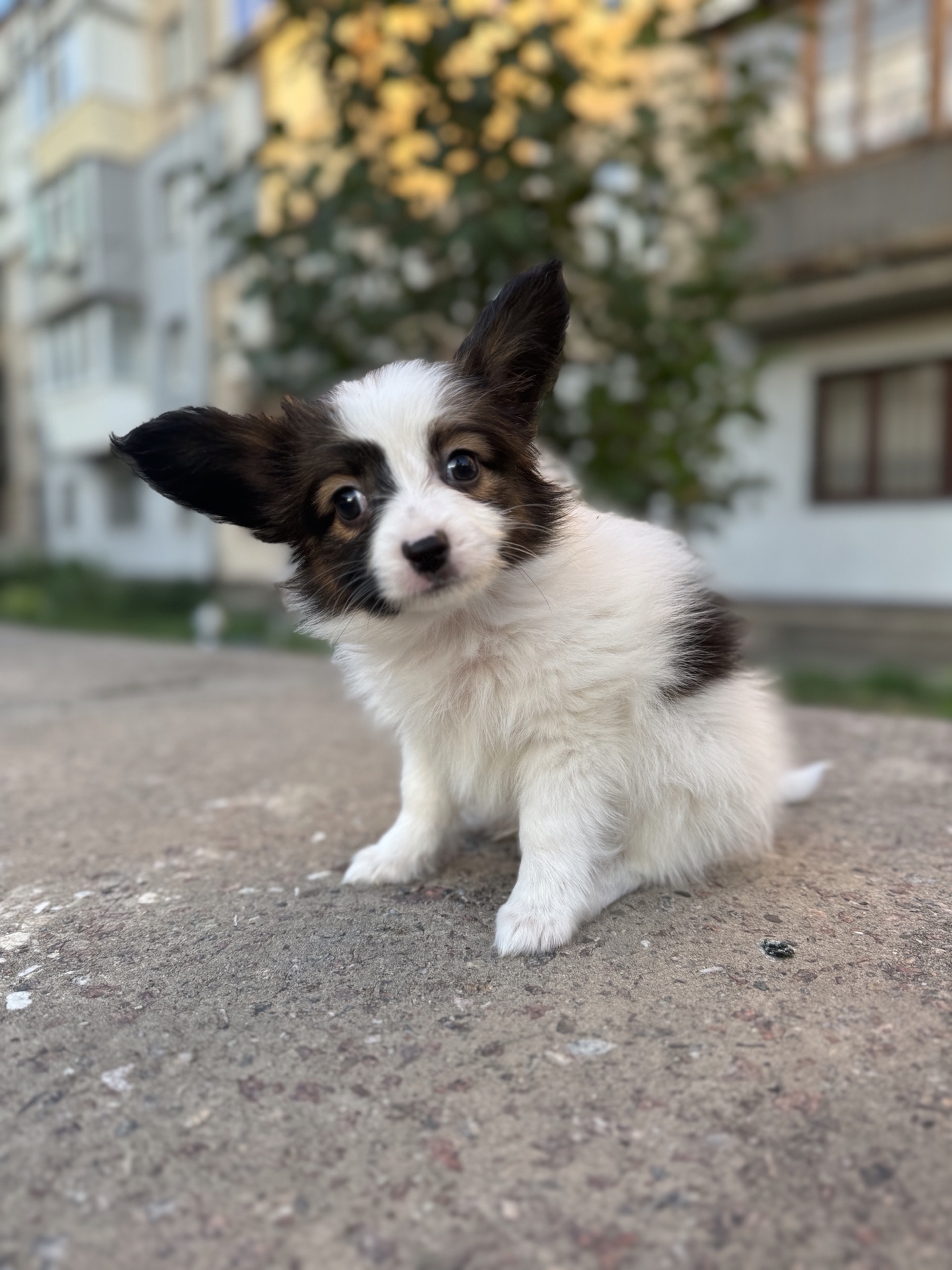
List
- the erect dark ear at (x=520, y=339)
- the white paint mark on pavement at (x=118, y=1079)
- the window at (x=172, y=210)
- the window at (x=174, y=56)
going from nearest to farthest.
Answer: the white paint mark on pavement at (x=118, y=1079) → the erect dark ear at (x=520, y=339) → the window at (x=174, y=56) → the window at (x=172, y=210)

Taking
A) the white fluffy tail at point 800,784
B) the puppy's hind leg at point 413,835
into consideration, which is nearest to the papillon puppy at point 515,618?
the puppy's hind leg at point 413,835

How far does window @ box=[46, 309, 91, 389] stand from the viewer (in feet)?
63.4

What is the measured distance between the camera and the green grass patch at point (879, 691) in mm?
6625

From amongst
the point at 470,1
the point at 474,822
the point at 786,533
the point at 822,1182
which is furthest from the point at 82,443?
the point at 822,1182

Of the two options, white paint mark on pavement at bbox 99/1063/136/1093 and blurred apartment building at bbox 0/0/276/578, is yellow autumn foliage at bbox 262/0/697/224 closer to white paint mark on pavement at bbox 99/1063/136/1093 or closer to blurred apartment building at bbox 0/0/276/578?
white paint mark on pavement at bbox 99/1063/136/1093

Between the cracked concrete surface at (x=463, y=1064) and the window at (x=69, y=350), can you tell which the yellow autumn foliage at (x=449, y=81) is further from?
the window at (x=69, y=350)

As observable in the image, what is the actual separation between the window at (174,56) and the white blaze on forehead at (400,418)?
59.5 feet

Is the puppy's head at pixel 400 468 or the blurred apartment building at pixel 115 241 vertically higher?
the blurred apartment building at pixel 115 241

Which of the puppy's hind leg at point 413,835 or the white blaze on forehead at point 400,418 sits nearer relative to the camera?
the white blaze on forehead at point 400,418

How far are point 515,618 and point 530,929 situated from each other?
0.64 m

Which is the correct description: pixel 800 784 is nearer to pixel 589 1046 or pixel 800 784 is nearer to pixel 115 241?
pixel 589 1046

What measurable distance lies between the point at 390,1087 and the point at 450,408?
1235 millimetres

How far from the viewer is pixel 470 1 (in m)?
5.12

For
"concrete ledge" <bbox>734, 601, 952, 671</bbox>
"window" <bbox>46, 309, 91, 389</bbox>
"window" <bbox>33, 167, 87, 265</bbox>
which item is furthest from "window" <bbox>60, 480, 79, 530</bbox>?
"concrete ledge" <bbox>734, 601, 952, 671</bbox>
